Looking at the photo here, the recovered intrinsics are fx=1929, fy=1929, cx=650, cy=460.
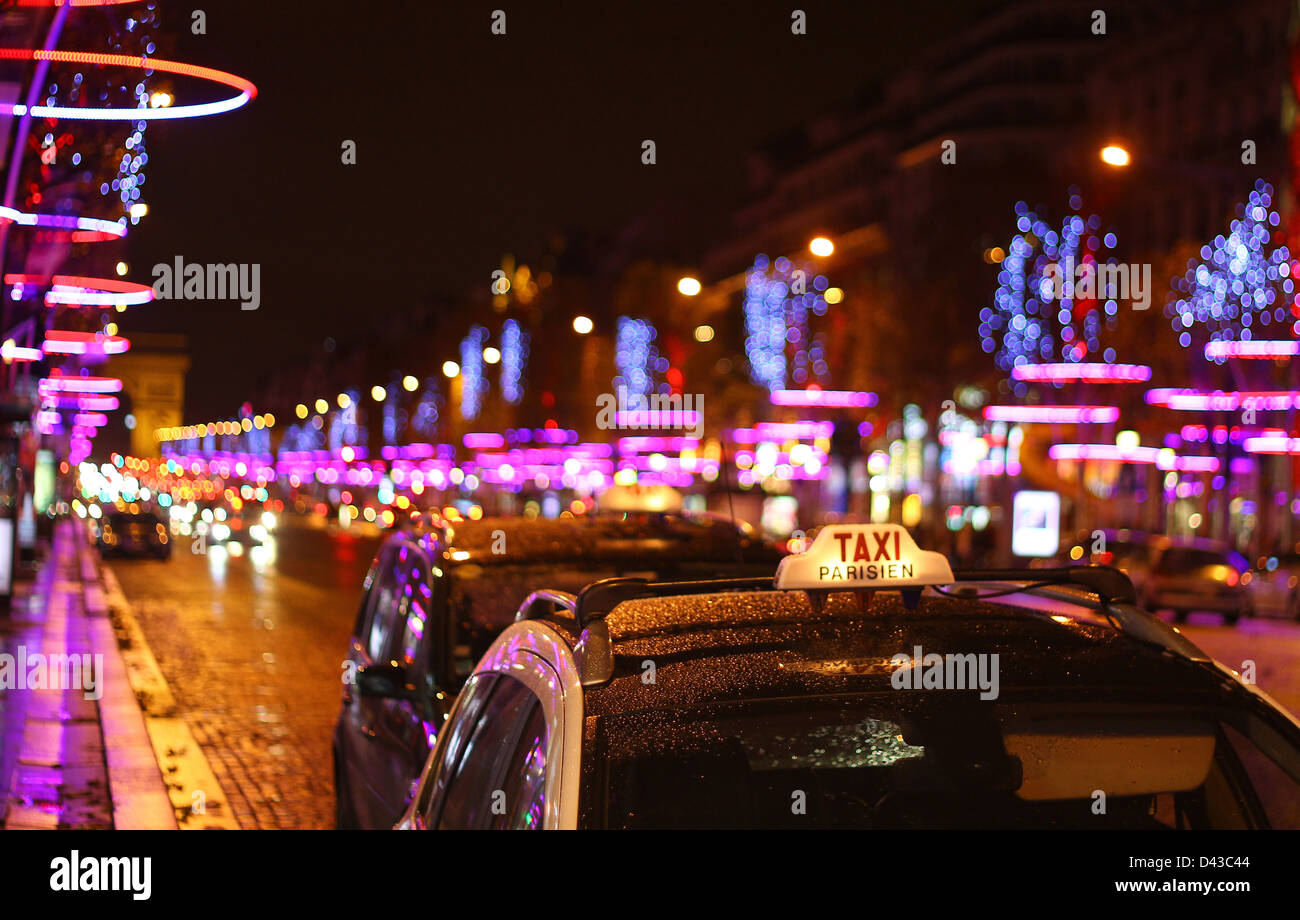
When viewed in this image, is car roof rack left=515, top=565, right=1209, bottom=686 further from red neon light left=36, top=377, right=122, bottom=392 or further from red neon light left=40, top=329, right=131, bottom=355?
red neon light left=36, top=377, right=122, bottom=392

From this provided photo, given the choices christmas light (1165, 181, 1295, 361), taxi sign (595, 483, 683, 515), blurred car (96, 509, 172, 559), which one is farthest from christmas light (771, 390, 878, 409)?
blurred car (96, 509, 172, 559)

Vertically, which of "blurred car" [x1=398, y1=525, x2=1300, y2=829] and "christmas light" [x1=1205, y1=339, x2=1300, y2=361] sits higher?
"christmas light" [x1=1205, y1=339, x2=1300, y2=361]

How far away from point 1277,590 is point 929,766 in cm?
3344

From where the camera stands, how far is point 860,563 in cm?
381

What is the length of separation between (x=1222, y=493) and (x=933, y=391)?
33.0 feet

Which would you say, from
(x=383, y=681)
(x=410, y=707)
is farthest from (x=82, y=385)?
(x=383, y=681)

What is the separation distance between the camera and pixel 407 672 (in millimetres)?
7312

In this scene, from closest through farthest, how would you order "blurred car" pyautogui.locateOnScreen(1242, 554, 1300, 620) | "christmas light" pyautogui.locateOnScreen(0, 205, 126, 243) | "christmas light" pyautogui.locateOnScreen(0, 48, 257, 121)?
"christmas light" pyautogui.locateOnScreen(0, 48, 257, 121) < "christmas light" pyautogui.locateOnScreen(0, 205, 126, 243) < "blurred car" pyautogui.locateOnScreen(1242, 554, 1300, 620)

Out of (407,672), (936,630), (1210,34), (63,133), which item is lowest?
(407,672)

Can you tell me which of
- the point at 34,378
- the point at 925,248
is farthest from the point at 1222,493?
the point at 34,378

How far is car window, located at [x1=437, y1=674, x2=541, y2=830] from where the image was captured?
3781 mm

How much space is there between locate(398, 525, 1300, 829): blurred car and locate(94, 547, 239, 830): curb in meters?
3.26

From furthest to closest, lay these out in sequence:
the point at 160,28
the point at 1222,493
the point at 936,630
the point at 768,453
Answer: the point at 768,453
the point at 1222,493
the point at 160,28
the point at 936,630
